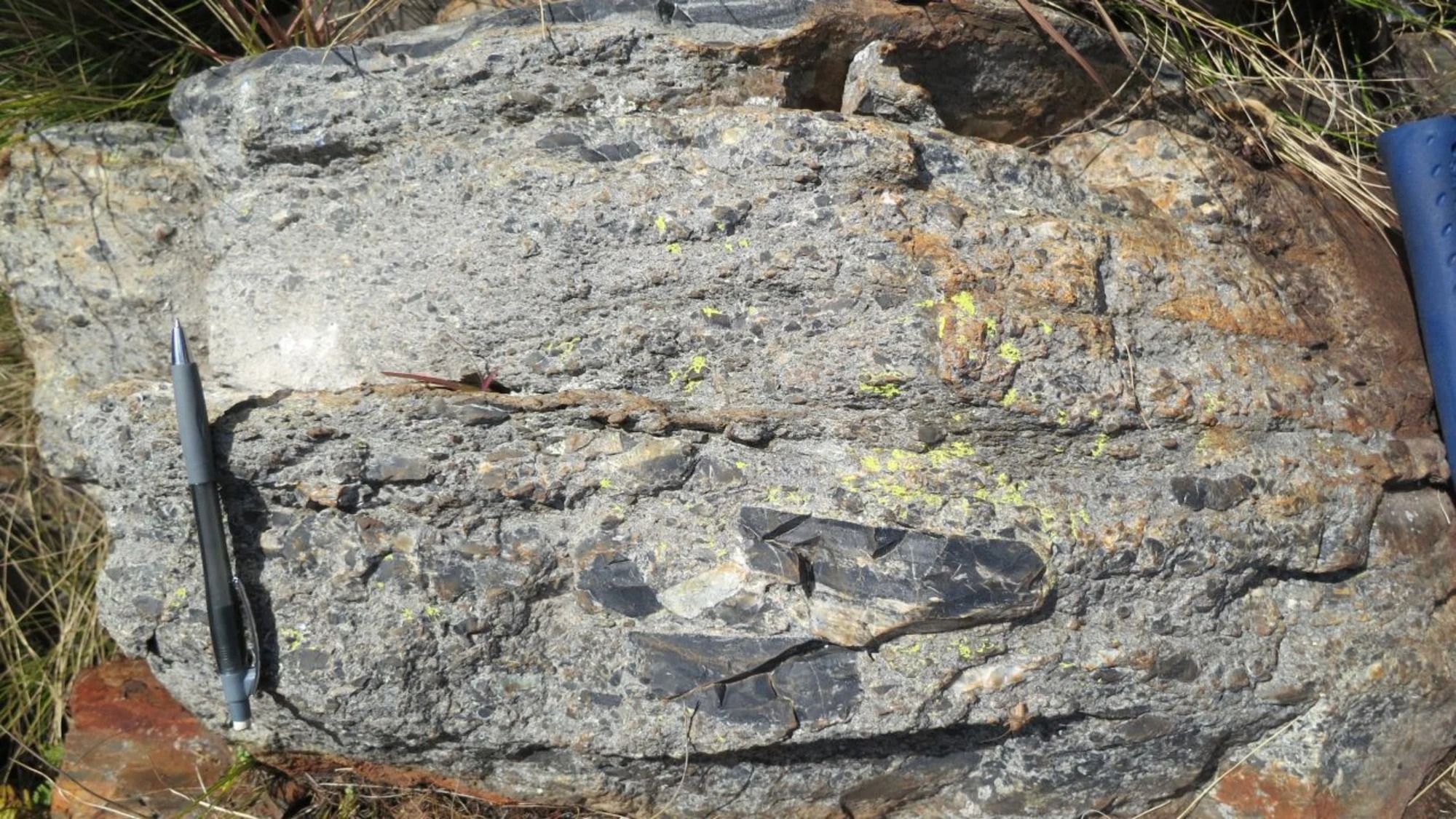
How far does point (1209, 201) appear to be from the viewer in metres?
2.33

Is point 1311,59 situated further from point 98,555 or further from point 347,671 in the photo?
point 98,555

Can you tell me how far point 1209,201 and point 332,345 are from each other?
1888 mm

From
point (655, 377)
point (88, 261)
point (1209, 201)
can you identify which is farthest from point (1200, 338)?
point (88, 261)

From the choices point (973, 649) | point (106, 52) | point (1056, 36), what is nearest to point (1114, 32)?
point (1056, 36)

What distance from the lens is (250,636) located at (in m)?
2.07

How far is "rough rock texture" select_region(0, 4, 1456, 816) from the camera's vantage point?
203 centimetres

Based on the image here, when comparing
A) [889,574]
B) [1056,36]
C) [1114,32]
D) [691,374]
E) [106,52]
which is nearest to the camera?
[889,574]

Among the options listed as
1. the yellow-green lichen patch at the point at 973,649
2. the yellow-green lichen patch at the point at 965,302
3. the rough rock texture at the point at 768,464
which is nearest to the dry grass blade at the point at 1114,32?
the rough rock texture at the point at 768,464

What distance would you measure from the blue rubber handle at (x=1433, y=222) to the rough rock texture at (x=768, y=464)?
0.20m

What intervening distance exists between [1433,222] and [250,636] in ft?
8.61

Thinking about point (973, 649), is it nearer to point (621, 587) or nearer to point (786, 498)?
point (786, 498)

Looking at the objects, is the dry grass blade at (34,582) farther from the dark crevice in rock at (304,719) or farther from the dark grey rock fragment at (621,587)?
the dark grey rock fragment at (621,587)

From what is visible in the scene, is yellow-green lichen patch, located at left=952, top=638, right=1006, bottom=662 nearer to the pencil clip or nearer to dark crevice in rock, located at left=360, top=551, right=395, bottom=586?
dark crevice in rock, located at left=360, top=551, right=395, bottom=586

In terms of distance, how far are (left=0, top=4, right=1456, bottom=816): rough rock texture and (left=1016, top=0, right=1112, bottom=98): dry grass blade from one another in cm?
8
